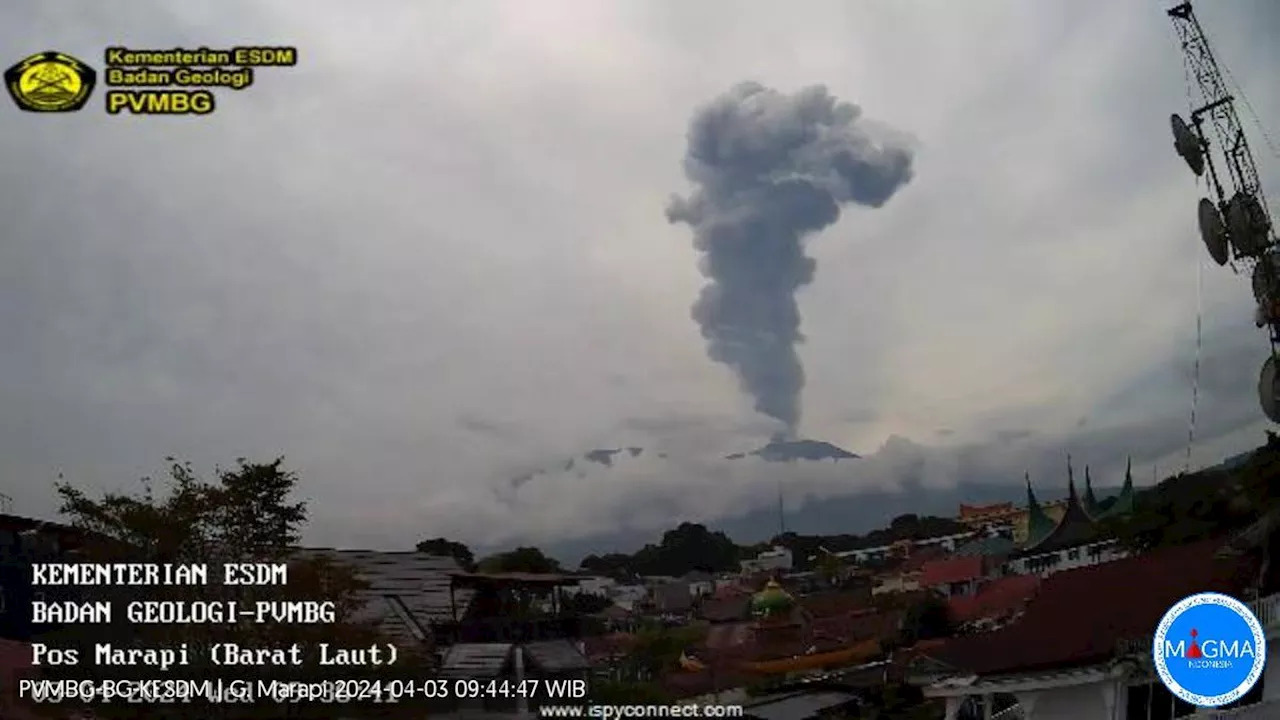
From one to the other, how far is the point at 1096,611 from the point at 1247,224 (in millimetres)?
7611

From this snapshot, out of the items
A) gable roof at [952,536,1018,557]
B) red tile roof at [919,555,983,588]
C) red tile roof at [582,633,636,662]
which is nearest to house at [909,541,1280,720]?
red tile roof at [582,633,636,662]

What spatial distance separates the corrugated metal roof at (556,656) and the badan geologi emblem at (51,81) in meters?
7.45

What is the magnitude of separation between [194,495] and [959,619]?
45.6 ft

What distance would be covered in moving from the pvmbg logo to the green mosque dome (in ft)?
30.6

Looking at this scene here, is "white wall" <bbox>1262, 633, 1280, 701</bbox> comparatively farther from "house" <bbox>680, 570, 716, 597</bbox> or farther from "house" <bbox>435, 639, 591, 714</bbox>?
"house" <bbox>680, 570, 716, 597</bbox>

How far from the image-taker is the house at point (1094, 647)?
10086mm

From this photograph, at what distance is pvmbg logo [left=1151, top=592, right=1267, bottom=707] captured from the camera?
827cm

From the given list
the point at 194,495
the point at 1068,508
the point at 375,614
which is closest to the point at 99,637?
the point at 194,495

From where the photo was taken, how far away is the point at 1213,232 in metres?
14.7

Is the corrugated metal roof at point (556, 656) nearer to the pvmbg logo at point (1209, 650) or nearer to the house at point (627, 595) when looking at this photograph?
the house at point (627, 595)

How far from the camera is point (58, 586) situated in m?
9.73

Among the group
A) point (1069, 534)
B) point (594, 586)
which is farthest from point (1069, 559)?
point (594, 586)

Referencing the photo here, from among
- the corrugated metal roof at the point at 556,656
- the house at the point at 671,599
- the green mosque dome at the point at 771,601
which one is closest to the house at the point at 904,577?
the green mosque dome at the point at 771,601

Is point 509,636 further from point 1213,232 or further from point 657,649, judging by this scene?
point 1213,232
